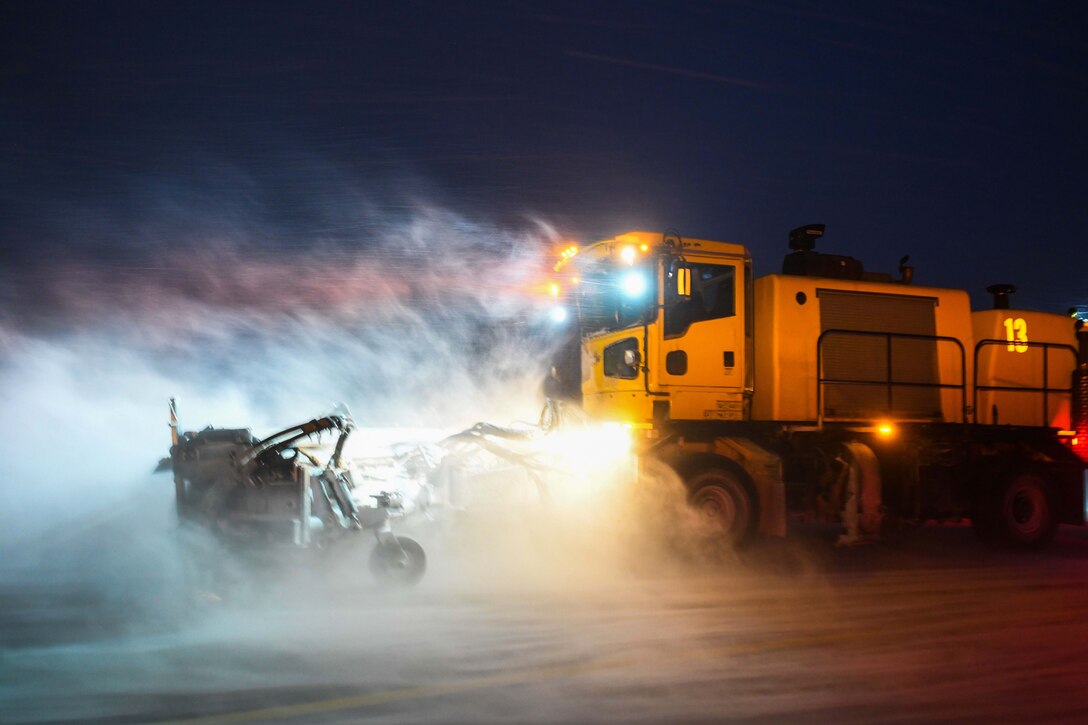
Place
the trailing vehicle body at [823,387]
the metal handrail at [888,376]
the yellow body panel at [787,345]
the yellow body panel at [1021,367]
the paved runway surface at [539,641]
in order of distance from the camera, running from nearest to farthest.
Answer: the paved runway surface at [539,641]
the trailing vehicle body at [823,387]
the yellow body panel at [787,345]
the metal handrail at [888,376]
the yellow body panel at [1021,367]

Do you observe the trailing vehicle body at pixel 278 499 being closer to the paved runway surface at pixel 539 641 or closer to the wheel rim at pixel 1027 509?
the paved runway surface at pixel 539 641

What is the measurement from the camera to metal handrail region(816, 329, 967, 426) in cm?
1071

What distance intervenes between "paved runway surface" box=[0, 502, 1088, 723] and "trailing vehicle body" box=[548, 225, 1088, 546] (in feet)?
3.87

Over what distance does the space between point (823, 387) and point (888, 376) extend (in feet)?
3.78

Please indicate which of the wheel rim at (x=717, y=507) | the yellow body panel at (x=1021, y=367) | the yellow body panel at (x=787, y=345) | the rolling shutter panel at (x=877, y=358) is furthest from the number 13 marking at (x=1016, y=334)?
the wheel rim at (x=717, y=507)

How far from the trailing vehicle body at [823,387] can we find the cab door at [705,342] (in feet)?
0.06

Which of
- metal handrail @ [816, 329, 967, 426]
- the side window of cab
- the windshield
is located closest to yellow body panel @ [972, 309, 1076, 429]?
metal handrail @ [816, 329, 967, 426]

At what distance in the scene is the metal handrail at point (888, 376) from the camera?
10711 millimetres

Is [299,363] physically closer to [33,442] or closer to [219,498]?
[33,442]

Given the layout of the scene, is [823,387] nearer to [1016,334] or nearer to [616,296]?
[616,296]

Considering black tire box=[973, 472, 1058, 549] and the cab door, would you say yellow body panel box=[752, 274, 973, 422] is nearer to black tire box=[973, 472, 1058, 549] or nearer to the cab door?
the cab door

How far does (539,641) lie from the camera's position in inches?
253

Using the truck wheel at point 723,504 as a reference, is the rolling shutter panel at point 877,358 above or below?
above

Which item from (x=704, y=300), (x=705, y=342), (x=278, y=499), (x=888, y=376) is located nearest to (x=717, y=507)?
(x=705, y=342)
